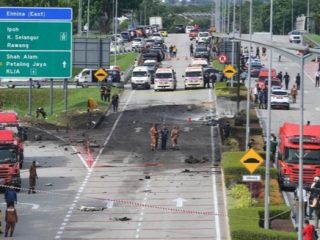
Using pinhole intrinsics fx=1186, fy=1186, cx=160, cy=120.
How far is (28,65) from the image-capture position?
2685 inches

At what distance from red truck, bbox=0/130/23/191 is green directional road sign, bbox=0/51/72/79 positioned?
19.6m

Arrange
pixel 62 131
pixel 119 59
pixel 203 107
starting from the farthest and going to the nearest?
pixel 119 59, pixel 203 107, pixel 62 131

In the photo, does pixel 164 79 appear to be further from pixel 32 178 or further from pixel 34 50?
pixel 32 178

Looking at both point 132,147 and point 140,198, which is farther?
point 132,147

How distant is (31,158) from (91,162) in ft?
10.7

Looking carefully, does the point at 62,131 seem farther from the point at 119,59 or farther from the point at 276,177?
the point at 119,59

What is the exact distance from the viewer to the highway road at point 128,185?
4088 centimetres

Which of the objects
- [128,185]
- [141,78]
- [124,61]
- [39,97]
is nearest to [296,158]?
[128,185]

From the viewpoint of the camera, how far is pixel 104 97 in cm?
8088

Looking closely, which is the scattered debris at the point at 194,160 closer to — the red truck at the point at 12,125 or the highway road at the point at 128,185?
the highway road at the point at 128,185

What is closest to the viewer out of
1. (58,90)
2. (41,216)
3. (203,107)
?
(41,216)

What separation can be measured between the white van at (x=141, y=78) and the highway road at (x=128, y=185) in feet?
50.4

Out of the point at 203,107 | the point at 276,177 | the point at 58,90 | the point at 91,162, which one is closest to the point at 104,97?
the point at 203,107

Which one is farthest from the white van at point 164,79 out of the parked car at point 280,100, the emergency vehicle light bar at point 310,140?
the emergency vehicle light bar at point 310,140
